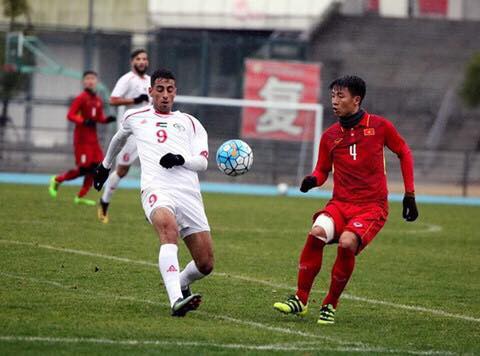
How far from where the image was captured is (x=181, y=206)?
9.21 meters

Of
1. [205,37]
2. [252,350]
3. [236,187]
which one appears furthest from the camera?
[205,37]

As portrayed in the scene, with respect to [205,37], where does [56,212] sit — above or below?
below

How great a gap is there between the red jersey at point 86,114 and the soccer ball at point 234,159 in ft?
31.9

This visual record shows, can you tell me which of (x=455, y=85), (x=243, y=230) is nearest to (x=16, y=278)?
(x=243, y=230)

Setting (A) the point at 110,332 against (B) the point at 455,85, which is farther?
(B) the point at 455,85

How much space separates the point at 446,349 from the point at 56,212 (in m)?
10.8

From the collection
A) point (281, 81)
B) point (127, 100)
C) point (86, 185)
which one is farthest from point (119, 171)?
point (281, 81)

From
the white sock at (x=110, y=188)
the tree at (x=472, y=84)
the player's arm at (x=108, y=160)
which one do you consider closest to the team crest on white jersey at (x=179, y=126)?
the player's arm at (x=108, y=160)

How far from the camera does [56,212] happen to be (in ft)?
58.9

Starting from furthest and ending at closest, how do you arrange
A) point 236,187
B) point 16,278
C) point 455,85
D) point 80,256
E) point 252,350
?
point 455,85, point 236,187, point 80,256, point 16,278, point 252,350

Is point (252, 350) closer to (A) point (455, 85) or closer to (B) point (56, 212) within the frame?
(B) point (56, 212)

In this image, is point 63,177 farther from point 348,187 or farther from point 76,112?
point 348,187

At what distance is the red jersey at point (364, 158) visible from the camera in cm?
931

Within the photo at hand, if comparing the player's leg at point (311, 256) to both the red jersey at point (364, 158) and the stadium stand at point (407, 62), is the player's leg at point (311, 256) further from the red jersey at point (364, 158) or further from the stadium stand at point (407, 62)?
the stadium stand at point (407, 62)
